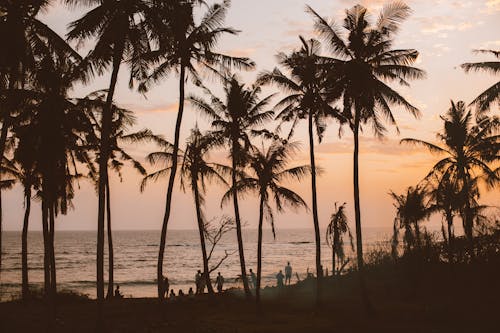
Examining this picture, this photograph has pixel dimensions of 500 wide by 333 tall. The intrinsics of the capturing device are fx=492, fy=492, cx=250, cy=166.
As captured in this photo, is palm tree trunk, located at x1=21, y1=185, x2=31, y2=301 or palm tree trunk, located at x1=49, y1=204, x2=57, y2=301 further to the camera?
palm tree trunk, located at x1=21, y1=185, x2=31, y2=301

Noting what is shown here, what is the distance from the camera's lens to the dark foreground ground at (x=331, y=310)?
2012 centimetres

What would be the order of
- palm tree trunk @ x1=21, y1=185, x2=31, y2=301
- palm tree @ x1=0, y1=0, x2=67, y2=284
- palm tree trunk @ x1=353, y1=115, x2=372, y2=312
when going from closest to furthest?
palm tree @ x1=0, y1=0, x2=67, y2=284 → palm tree trunk @ x1=353, y1=115, x2=372, y2=312 → palm tree trunk @ x1=21, y1=185, x2=31, y2=301

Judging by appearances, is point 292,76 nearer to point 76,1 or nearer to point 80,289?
point 76,1

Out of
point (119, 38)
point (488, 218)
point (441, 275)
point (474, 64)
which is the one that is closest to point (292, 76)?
point (474, 64)

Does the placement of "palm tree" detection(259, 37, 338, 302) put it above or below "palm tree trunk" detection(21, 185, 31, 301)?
above

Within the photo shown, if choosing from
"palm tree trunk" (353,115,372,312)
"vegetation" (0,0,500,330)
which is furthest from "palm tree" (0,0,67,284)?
"palm tree trunk" (353,115,372,312)

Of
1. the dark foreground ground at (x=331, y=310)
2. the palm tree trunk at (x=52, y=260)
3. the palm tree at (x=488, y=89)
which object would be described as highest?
the palm tree at (x=488, y=89)

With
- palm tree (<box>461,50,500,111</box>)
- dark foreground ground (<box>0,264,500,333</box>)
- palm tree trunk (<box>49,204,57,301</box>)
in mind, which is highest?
palm tree (<box>461,50,500,111</box>)

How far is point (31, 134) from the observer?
2005 cm

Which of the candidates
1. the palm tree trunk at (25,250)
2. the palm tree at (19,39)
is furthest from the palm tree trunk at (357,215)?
the palm tree trunk at (25,250)

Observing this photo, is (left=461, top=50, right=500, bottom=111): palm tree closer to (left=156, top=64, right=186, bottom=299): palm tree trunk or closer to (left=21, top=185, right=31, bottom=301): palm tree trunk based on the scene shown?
(left=156, top=64, right=186, bottom=299): palm tree trunk

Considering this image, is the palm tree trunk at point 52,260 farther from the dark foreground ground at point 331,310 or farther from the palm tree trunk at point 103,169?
the palm tree trunk at point 103,169

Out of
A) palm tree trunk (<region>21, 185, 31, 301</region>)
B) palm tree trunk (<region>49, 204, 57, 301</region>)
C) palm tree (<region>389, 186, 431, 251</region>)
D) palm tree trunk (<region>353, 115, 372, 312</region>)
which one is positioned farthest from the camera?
palm tree (<region>389, 186, 431, 251</region>)

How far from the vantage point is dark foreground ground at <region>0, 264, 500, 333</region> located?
20.1 metres
